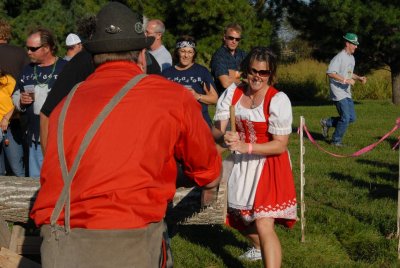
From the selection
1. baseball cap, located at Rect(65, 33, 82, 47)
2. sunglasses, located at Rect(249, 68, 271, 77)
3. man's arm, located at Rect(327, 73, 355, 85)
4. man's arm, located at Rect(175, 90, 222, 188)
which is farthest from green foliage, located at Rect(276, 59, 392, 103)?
man's arm, located at Rect(175, 90, 222, 188)

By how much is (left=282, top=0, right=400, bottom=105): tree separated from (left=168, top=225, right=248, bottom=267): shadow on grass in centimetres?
1645

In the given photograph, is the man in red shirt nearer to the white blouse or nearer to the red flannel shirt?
the red flannel shirt

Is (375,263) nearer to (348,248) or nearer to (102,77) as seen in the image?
(348,248)

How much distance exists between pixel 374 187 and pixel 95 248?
645cm

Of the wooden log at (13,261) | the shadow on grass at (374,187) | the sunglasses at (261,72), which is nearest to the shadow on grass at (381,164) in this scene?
the shadow on grass at (374,187)

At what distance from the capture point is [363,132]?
47.4ft

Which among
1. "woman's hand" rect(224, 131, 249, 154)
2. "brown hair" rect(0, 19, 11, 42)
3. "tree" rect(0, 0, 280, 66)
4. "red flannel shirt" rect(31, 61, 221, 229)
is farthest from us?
"tree" rect(0, 0, 280, 66)

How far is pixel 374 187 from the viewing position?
8586 millimetres

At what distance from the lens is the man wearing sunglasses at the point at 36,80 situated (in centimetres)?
627

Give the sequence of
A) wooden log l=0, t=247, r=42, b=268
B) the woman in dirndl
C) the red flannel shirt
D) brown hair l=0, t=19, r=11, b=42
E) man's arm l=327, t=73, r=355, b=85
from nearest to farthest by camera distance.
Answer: the red flannel shirt → wooden log l=0, t=247, r=42, b=268 → the woman in dirndl → brown hair l=0, t=19, r=11, b=42 → man's arm l=327, t=73, r=355, b=85

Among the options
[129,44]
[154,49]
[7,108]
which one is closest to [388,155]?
[154,49]

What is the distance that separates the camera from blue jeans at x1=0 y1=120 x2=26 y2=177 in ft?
24.1

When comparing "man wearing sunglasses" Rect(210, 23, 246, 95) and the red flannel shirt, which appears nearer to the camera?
the red flannel shirt

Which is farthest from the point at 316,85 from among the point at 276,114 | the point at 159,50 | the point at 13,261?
the point at 13,261
